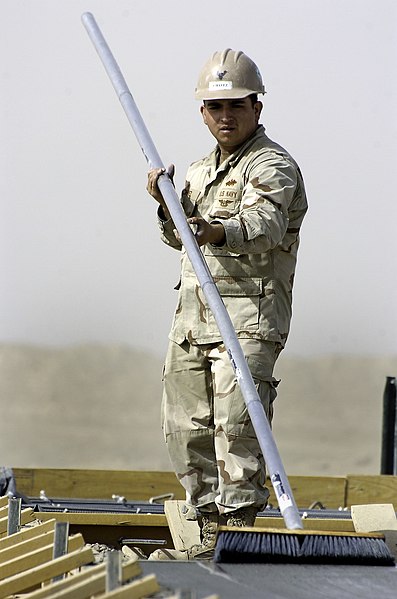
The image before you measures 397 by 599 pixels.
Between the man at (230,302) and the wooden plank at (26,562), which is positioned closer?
the wooden plank at (26,562)

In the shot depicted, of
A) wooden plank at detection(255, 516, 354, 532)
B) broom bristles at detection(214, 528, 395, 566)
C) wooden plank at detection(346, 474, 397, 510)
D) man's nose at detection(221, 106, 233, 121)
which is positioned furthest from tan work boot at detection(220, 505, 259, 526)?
wooden plank at detection(346, 474, 397, 510)

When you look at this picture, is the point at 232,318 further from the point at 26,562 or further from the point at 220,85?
the point at 26,562

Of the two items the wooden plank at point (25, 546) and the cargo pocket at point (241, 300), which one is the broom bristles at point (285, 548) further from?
the cargo pocket at point (241, 300)

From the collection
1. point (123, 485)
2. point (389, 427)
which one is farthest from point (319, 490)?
point (123, 485)

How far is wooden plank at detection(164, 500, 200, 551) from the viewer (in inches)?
139

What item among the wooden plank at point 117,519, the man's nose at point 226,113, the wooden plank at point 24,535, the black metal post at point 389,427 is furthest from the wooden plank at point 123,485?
the wooden plank at point 24,535

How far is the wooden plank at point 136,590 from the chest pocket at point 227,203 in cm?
150

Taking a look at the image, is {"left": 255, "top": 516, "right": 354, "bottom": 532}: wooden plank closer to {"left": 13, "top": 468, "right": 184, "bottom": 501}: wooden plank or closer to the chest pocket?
the chest pocket

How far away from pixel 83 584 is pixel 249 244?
1303mm

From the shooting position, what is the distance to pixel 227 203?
3.51m

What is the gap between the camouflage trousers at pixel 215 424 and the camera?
336cm

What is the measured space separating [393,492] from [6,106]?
3644mm

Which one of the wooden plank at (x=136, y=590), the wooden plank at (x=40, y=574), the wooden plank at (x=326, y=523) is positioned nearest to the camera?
the wooden plank at (x=136, y=590)

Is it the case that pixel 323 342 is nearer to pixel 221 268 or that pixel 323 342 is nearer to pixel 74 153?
pixel 74 153
